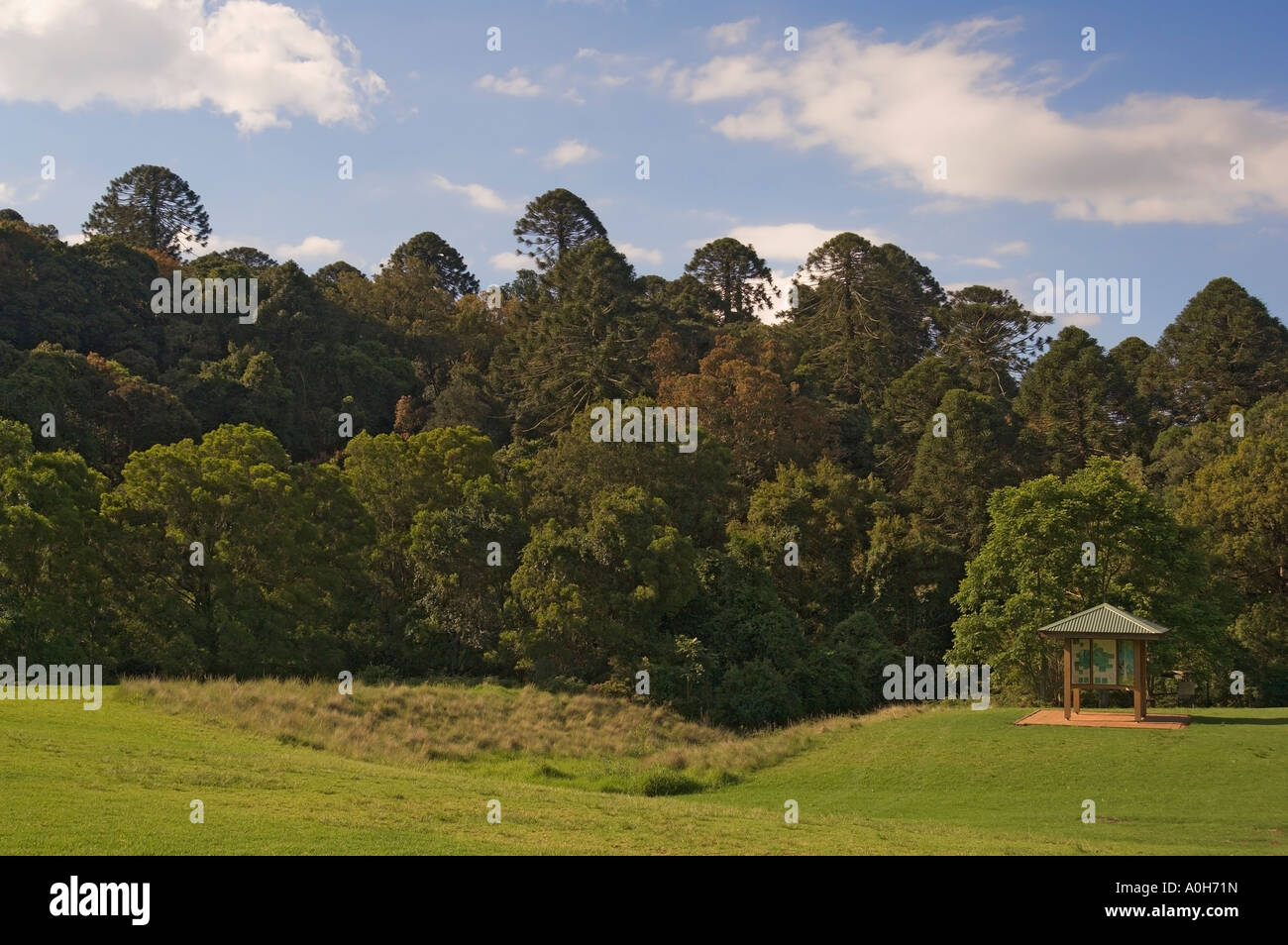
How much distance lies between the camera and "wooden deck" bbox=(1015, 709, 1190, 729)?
27531mm

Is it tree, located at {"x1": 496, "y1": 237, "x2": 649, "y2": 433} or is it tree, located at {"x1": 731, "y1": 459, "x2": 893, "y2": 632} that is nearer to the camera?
tree, located at {"x1": 731, "y1": 459, "x2": 893, "y2": 632}

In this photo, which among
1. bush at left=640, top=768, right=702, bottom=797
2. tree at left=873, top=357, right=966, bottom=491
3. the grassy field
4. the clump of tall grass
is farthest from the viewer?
tree at left=873, top=357, right=966, bottom=491

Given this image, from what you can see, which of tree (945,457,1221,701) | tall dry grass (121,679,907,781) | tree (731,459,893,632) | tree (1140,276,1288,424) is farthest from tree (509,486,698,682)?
tree (1140,276,1288,424)

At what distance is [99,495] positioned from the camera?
3862 cm

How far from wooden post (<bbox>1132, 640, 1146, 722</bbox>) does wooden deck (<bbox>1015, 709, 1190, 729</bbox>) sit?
248mm

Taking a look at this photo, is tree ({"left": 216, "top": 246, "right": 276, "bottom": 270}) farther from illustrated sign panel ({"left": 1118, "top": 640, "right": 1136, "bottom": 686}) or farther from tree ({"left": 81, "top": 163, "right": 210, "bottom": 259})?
illustrated sign panel ({"left": 1118, "top": 640, "right": 1136, "bottom": 686})

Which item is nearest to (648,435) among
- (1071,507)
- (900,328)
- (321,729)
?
(1071,507)

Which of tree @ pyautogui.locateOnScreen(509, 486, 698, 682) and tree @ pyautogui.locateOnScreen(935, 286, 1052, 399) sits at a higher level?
tree @ pyautogui.locateOnScreen(935, 286, 1052, 399)

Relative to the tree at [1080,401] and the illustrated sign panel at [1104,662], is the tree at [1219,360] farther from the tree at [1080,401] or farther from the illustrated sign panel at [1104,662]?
the illustrated sign panel at [1104,662]

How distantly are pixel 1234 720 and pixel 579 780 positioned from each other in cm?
1633
